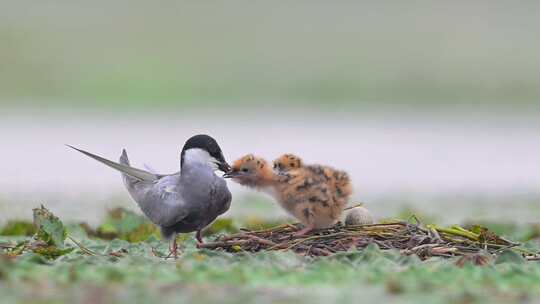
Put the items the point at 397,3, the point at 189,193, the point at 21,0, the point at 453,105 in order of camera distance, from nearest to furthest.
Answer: the point at 189,193 → the point at 453,105 → the point at 21,0 → the point at 397,3

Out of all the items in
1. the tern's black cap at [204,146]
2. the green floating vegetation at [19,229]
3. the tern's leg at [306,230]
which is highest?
the tern's black cap at [204,146]

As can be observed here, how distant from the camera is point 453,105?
33.9m

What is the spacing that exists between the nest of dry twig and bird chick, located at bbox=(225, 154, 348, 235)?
129 millimetres

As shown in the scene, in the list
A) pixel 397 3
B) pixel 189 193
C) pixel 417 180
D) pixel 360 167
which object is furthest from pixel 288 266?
pixel 397 3

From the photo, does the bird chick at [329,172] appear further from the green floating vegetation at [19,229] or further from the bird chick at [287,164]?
the green floating vegetation at [19,229]

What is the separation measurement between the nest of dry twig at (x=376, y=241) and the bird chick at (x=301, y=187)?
0.42 feet

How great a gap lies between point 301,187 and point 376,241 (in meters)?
0.58

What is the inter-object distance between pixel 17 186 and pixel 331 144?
797cm

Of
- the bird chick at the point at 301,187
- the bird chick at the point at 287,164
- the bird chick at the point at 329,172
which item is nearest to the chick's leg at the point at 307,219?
the bird chick at the point at 301,187

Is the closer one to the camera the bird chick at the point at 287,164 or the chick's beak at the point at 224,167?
the bird chick at the point at 287,164

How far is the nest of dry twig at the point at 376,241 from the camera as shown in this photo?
30.7 ft

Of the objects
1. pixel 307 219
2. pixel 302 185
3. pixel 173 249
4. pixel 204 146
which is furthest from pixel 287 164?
pixel 173 249

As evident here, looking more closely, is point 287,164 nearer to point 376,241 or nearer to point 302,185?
point 302,185

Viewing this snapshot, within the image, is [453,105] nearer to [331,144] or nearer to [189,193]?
[331,144]
